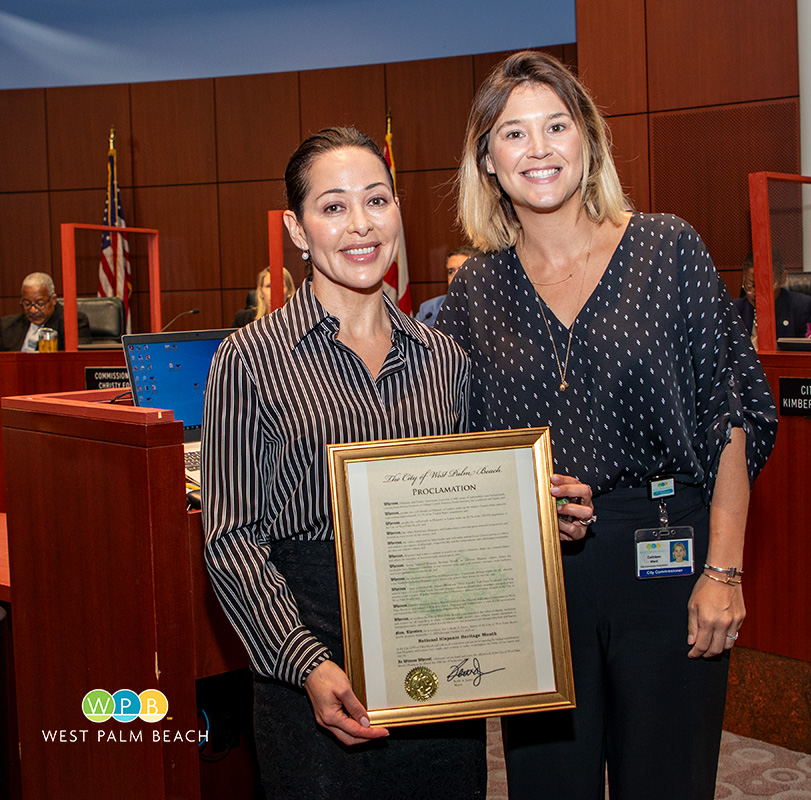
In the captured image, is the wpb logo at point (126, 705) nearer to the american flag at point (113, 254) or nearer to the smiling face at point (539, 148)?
the smiling face at point (539, 148)

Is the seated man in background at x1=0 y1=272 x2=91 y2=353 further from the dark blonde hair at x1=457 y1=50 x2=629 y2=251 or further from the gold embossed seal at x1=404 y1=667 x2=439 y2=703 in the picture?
the gold embossed seal at x1=404 y1=667 x2=439 y2=703

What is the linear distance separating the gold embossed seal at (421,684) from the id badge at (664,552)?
417 mm

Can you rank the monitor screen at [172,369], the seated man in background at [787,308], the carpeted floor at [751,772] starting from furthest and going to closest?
1. the seated man in background at [787,308]
2. the carpeted floor at [751,772]
3. the monitor screen at [172,369]

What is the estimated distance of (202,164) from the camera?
9.27 meters

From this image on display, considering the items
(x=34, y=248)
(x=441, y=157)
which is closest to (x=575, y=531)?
(x=441, y=157)

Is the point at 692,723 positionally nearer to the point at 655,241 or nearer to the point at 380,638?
the point at 380,638

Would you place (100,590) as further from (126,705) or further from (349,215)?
(349,215)

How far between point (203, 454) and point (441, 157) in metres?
7.91

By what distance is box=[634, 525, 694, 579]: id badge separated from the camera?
143cm

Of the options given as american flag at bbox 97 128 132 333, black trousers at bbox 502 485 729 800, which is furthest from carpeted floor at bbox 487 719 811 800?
american flag at bbox 97 128 132 333

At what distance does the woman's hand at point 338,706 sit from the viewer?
3.85 ft

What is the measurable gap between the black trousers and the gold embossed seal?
330mm

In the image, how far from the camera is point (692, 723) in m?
1.43
